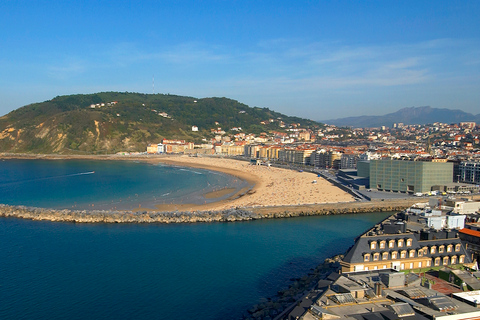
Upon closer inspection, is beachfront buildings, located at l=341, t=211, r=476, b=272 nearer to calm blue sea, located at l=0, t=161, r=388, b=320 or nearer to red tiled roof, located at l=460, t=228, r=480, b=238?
red tiled roof, located at l=460, t=228, r=480, b=238

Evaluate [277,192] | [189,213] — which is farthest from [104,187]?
[277,192]

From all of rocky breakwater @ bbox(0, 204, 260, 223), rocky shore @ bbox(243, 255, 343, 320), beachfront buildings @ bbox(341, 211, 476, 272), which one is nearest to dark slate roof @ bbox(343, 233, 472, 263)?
beachfront buildings @ bbox(341, 211, 476, 272)

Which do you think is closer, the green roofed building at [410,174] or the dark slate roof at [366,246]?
the dark slate roof at [366,246]

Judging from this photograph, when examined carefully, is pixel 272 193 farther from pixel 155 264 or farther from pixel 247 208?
pixel 155 264

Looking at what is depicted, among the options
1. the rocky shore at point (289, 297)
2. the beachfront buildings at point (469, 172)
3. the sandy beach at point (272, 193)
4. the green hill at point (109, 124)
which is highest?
the green hill at point (109, 124)

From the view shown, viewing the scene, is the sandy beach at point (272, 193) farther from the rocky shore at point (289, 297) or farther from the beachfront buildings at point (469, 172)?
the beachfront buildings at point (469, 172)

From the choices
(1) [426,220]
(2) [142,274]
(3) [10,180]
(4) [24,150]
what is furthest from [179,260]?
(4) [24,150]

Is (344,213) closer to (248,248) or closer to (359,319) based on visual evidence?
(248,248)

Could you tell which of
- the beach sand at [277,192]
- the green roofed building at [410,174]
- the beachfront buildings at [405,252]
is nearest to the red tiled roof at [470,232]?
the beachfront buildings at [405,252]
